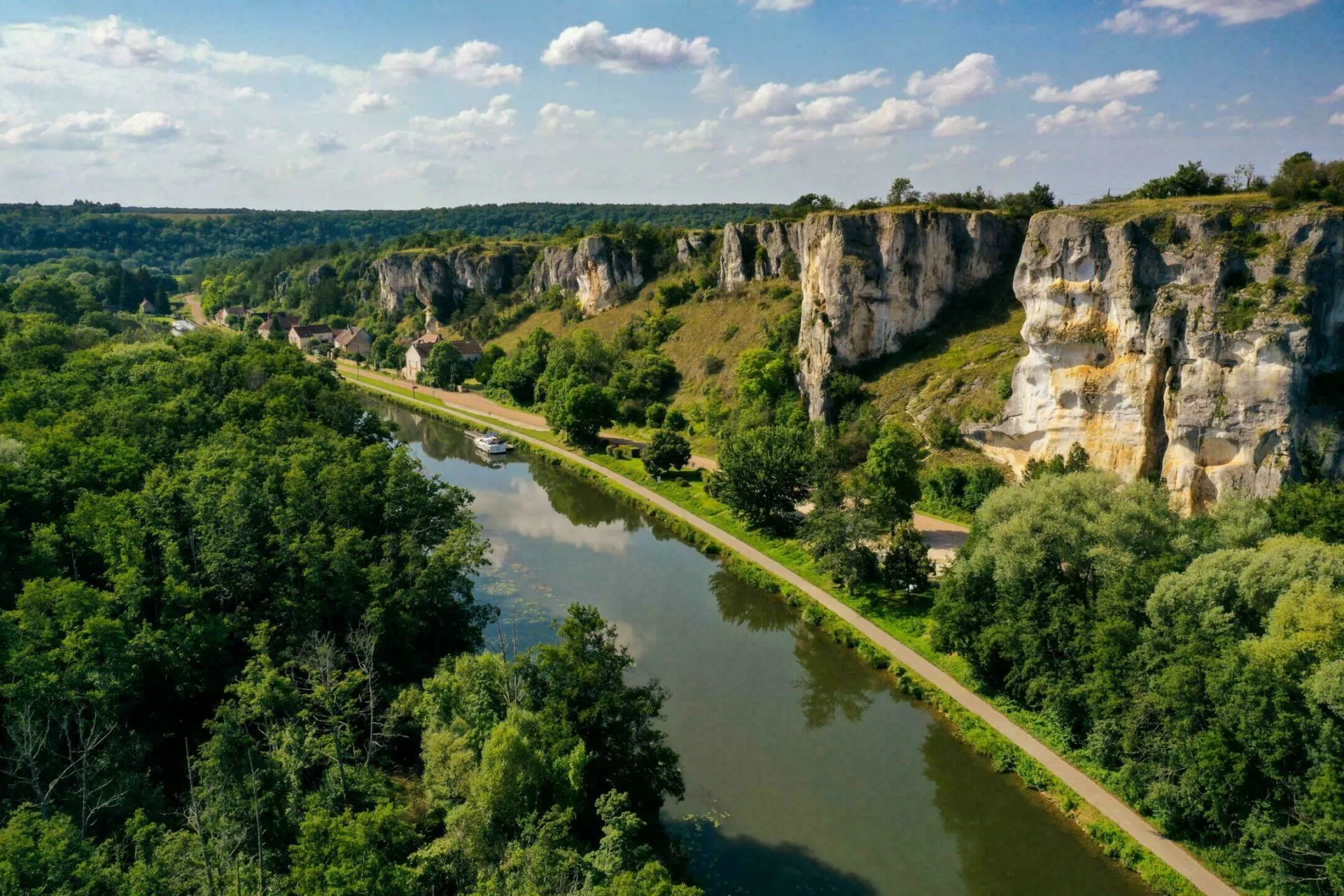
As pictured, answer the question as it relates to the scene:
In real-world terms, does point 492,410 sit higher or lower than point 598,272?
lower

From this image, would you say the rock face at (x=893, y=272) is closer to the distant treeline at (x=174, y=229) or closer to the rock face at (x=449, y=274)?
the rock face at (x=449, y=274)

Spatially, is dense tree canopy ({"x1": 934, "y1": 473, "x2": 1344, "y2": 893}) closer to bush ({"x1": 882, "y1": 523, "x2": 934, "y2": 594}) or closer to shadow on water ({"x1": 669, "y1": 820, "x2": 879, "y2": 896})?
bush ({"x1": 882, "y1": 523, "x2": 934, "y2": 594})

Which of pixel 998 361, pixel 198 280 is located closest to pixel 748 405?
pixel 998 361

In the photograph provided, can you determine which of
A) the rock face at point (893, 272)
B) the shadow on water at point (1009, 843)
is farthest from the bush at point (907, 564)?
the rock face at point (893, 272)

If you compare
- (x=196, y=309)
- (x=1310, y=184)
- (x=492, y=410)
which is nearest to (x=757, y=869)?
(x=1310, y=184)

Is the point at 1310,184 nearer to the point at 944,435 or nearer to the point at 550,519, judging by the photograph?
the point at 944,435

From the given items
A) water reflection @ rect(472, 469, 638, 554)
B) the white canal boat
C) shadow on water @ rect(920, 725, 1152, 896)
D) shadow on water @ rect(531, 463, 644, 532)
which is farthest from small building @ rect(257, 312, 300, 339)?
shadow on water @ rect(920, 725, 1152, 896)

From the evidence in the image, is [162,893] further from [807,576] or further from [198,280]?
[198,280]
